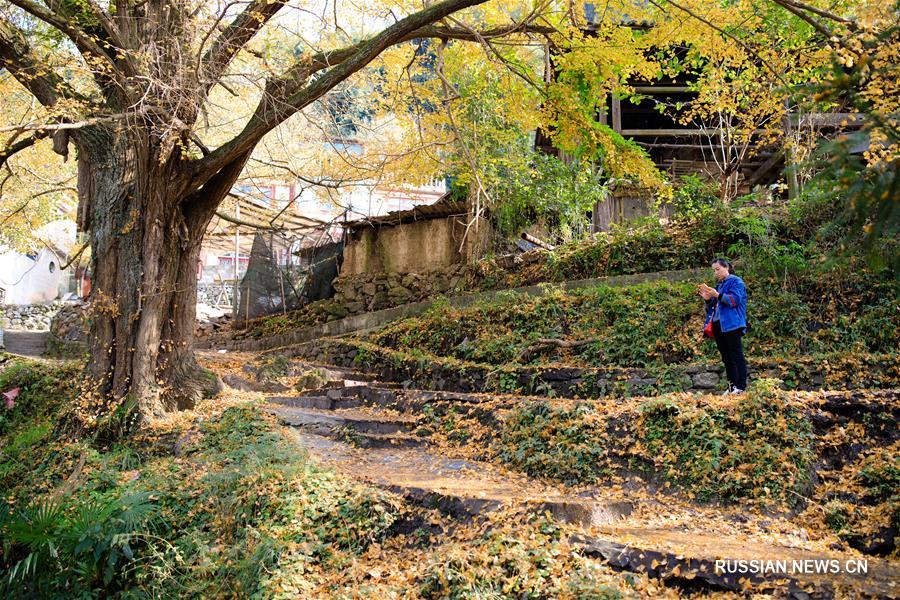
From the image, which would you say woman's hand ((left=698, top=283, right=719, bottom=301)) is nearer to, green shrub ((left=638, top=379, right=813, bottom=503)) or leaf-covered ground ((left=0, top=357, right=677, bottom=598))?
green shrub ((left=638, top=379, right=813, bottom=503))

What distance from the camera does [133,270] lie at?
316 inches

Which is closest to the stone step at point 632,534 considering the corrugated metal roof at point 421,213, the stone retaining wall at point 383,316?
the stone retaining wall at point 383,316

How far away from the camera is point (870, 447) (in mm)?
5727

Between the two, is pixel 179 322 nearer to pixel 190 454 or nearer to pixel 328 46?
pixel 190 454

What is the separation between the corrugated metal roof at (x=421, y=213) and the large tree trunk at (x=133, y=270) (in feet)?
24.0

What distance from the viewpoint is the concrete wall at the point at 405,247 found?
Result: 49.5ft

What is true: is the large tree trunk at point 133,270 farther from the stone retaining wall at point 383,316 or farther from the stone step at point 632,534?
the stone retaining wall at point 383,316

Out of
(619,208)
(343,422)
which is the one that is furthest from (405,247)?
(343,422)

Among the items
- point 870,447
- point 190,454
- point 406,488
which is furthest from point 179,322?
point 870,447

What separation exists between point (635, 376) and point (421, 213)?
8525 millimetres

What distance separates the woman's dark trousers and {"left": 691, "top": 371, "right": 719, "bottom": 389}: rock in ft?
2.10

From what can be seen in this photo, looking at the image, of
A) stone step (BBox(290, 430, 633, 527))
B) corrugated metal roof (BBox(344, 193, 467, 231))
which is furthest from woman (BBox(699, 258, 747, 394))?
corrugated metal roof (BBox(344, 193, 467, 231))

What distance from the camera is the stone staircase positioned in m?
4.03

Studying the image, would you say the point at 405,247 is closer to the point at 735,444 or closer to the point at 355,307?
the point at 355,307
